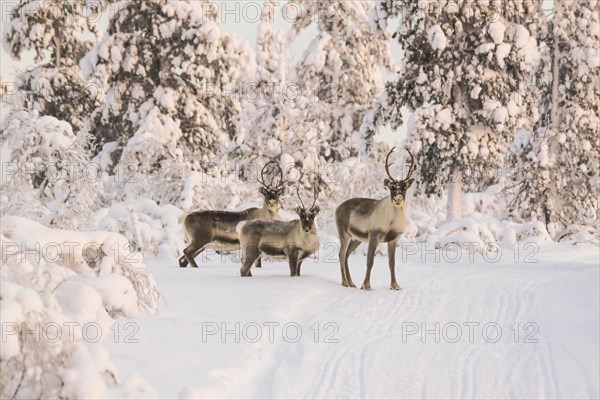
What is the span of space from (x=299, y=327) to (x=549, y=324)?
3.20 metres

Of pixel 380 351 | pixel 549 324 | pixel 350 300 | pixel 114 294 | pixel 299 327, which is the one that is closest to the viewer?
pixel 114 294

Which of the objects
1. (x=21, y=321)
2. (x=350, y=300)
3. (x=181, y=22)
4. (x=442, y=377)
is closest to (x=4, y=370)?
(x=21, y=321)

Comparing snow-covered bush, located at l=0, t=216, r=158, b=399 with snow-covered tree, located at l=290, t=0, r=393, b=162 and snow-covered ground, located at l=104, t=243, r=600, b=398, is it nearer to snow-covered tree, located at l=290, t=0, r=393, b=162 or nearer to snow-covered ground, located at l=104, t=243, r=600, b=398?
snow-covered ground, located at l=104, t=243, r=600, b=398

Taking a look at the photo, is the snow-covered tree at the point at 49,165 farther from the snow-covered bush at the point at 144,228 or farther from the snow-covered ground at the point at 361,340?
the snow-covered ground at the point at 361,340

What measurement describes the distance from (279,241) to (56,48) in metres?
20.7

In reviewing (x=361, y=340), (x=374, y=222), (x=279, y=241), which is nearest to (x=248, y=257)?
(x=279, y=241)

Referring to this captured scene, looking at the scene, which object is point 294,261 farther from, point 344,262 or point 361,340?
point 361,340

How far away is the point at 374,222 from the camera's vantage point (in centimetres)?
1251

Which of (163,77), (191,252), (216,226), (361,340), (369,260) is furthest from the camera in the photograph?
(163,77)

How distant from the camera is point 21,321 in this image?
509 centimetres

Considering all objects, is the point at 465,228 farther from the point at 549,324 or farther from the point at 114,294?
the point at 114,294

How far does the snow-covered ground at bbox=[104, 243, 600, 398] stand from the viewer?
6.52 m

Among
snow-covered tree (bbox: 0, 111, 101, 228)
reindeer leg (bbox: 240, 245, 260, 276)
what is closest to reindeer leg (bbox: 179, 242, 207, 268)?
reindeer leg (bbox: 240, 245, 260, 276)

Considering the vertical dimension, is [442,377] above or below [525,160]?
below
